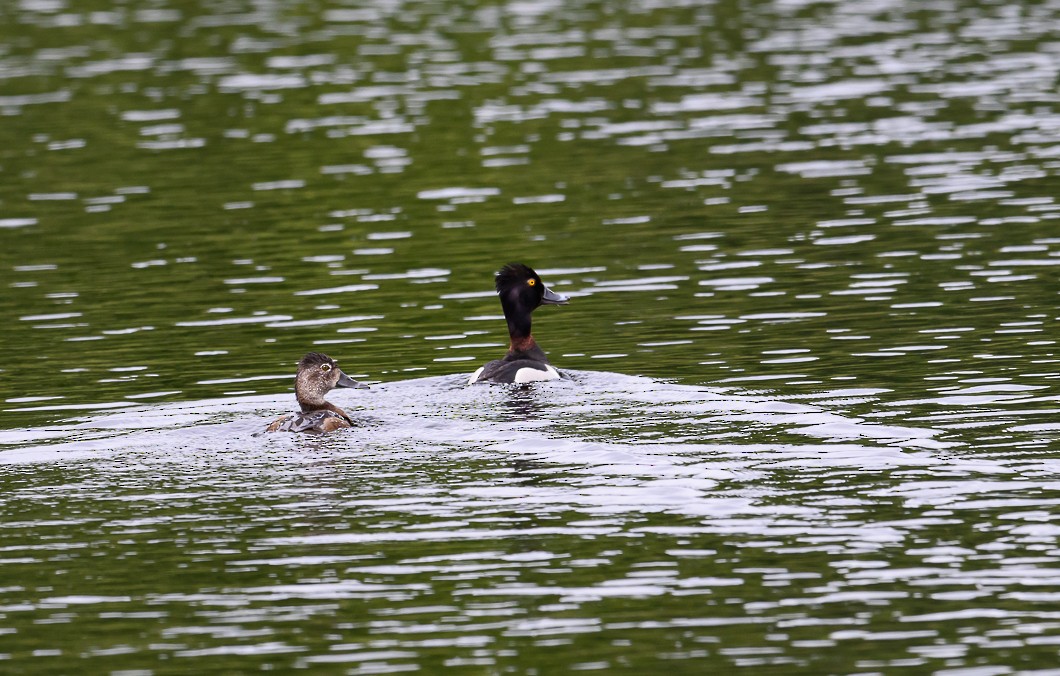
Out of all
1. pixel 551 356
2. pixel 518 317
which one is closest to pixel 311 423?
pixel 518 317

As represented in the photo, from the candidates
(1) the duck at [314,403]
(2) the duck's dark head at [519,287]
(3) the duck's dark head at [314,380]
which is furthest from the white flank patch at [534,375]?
(3) the duck's dark head at [314,380]

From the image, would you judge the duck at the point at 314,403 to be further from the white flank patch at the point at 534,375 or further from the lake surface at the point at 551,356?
the white flank patch at the point at 534,375

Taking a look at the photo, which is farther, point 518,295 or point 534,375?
point 518,295

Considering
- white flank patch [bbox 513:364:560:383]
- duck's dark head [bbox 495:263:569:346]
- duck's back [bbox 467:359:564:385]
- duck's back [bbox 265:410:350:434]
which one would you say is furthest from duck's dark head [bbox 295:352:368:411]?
duck's dark head [bbox 495:263:569:346]

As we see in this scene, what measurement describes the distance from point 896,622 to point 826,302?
1154 centimetres

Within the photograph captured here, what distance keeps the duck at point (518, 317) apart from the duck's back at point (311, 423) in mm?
2423

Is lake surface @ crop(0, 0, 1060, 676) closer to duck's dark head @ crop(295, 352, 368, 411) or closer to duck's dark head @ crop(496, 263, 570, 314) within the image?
duck's dark head @ crop(295, 352, 368, 411)

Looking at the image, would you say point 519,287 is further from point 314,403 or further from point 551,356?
point 314,403

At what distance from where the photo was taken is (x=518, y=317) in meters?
19.9

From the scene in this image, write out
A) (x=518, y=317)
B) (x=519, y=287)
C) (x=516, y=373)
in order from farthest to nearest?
(x=519, y=287) < (x=518, y=317) < (x=516, y=373)

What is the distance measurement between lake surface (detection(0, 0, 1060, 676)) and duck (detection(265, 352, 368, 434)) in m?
0.22

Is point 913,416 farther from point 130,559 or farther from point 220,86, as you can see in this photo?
point 220,86

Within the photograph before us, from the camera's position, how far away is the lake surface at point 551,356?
11.4m

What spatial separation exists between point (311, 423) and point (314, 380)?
2.11ft
